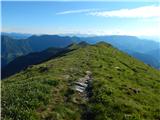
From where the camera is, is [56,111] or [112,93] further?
[112,93]

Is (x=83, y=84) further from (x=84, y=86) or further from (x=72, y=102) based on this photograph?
(x=72, y=102)

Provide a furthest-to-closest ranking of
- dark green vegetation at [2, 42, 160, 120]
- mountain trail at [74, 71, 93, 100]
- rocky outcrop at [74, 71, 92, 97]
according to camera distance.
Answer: rocky outcrop at [74, 71, 92, 97] → mountain trail at [74, 71, 93, 100] → dark green vegetation at [2, 42, 160, 120]

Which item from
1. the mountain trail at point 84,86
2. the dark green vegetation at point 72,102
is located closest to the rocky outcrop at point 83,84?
the mountain trail at point 84,86

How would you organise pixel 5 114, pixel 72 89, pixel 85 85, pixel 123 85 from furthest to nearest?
pixel 123 85 → pixel 85 85 → pixel 72 89 → pixel 5 114

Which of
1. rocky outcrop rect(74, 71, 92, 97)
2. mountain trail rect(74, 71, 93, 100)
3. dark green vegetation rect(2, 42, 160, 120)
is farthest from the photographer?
rocky outcrop rect(74, 71, 92, 97)

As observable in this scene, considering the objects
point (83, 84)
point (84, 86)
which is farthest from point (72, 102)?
point (83, 84)

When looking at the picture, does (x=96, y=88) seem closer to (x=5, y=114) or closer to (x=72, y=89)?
(x=72, y=89)

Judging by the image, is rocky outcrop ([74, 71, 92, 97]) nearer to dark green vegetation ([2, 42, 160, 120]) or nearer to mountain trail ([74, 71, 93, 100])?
mountain trail ([74, 71, 93, 100])

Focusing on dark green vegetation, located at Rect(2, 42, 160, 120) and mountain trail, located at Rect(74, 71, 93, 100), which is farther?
mountain trail, located at Rect(74, 71, 93, 100)

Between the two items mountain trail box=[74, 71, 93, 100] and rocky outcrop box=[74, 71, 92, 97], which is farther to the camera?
rocky outcrop box=[74, 71, 92, 97]

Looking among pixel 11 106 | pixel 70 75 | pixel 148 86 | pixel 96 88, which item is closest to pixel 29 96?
pixel 11 106

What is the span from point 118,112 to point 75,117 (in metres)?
3.72

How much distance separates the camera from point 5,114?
68.2 feet

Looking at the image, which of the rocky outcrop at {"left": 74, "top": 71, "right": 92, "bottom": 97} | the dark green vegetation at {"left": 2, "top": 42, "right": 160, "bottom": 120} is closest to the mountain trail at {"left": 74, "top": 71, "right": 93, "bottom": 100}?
the rocky outcrop at {"left": 74, "top": 71, "right": 92, "bottom": 97}
